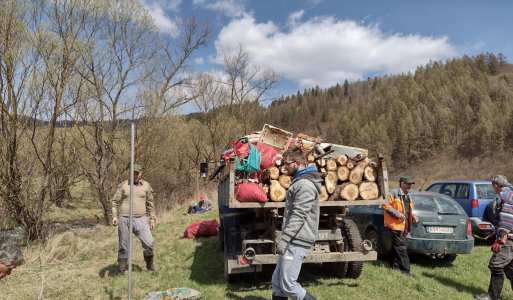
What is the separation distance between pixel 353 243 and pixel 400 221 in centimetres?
131

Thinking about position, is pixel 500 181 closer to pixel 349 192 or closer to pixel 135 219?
pixel 349 192

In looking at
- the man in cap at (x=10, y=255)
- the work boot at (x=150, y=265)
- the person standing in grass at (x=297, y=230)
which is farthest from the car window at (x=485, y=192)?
the man in cap at (x=10, y=255)

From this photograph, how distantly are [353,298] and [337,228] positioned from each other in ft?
3.24

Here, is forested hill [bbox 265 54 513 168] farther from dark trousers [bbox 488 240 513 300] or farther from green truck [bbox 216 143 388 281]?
dark trousers [bbox 488 240 513 300]

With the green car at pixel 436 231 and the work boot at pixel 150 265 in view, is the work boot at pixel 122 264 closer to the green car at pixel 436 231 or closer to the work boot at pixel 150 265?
the work boot at pixel 150 265

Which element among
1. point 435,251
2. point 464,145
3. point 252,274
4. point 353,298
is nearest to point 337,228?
point 353,298

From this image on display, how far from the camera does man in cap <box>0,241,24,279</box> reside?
24.6 ft

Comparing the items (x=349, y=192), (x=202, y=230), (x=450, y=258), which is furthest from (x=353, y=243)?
(x=202, y=230)

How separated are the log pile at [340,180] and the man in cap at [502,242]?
1636 mm

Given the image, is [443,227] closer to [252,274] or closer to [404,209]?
[404,209]

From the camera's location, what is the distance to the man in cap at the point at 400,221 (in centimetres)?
692

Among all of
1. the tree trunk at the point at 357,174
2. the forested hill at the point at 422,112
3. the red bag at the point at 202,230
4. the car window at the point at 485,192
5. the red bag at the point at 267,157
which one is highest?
the forested hill at the point at 422,112

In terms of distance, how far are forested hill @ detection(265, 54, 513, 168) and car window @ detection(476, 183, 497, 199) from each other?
4283cm

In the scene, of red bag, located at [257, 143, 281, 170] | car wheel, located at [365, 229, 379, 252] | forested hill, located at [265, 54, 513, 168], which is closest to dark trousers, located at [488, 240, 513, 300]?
car wheel, located at [365, 229, 379, 252]
